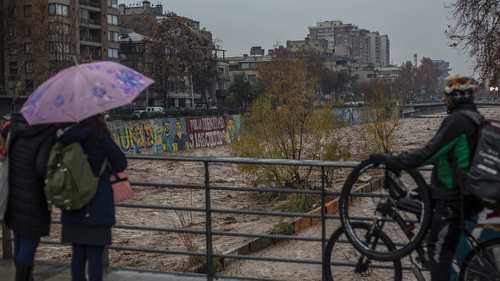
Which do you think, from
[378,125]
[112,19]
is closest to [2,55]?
[112,19]

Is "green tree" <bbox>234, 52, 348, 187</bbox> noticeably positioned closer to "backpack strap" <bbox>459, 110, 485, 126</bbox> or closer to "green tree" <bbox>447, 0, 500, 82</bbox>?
"green tree" <bbox>447, 0, 500, 82</bbox>

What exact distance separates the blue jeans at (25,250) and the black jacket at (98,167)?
68 centimetres

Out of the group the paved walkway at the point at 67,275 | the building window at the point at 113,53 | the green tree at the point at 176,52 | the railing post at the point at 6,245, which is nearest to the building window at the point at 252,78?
the building window at the point at 113,53

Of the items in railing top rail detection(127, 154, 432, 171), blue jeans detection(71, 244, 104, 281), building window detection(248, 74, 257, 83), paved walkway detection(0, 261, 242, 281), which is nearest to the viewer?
blue jeans detection(71, 244, 104, 281)

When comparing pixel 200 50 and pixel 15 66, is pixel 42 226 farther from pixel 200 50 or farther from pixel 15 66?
Answer: pixel 200 50

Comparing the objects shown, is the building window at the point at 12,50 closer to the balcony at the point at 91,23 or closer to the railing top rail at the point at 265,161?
the balcony at the point at 91,23

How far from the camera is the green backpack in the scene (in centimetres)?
455

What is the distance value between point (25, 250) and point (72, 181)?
1.05m

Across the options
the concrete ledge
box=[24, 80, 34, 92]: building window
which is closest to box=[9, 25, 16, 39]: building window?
box=[24, 80, 34, 92]: building window

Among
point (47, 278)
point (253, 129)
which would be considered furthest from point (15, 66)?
point (47, 278)

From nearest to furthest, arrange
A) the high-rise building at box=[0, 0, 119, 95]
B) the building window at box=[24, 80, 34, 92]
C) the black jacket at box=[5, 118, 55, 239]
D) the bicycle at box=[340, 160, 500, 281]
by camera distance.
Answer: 1. the bicycle at box=[340, 160, 500, 281]
2. the black jacket at box=[5, 118, 55, 239]
3. the high-rise building at box=[0, 0, 119, 95]
4. the building window at box=[24, 80, 34, 92]

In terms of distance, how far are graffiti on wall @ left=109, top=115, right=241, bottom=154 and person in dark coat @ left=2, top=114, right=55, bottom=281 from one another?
118 feet

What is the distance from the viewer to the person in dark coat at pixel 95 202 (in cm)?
464

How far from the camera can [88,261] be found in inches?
189
